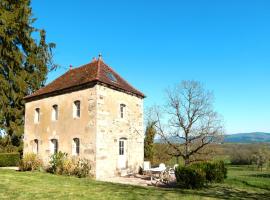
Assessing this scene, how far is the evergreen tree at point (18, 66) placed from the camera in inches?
1014

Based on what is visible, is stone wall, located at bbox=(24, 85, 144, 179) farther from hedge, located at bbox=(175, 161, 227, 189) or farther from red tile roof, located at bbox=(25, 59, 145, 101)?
hedge, located at bbox=(175, 161, 227, 189)

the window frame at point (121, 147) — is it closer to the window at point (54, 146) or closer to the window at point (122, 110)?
the window at point (122, 110)

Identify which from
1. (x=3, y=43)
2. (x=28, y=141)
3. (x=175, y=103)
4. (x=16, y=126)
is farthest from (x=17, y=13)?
(x=175, y=103)

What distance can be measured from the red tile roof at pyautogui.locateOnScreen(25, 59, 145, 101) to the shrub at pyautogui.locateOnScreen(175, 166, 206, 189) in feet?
24.4

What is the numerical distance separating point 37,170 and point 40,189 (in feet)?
28.1

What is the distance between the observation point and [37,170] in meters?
19.3

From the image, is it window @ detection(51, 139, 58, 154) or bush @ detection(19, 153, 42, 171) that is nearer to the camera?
bush @ detection(19, 153, 42, 171)

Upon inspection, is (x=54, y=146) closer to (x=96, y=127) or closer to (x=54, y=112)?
(x=54, y=112)

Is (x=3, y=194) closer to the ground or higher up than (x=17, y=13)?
closer to the ground

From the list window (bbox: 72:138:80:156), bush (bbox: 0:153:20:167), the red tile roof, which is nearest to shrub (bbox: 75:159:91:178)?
window (bbox: 72:138:80:156)

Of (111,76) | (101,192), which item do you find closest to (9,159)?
(111,76)

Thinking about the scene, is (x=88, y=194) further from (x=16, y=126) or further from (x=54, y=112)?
(x=16, y=126)

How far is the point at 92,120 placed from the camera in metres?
17.4

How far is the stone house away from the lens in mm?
17391
